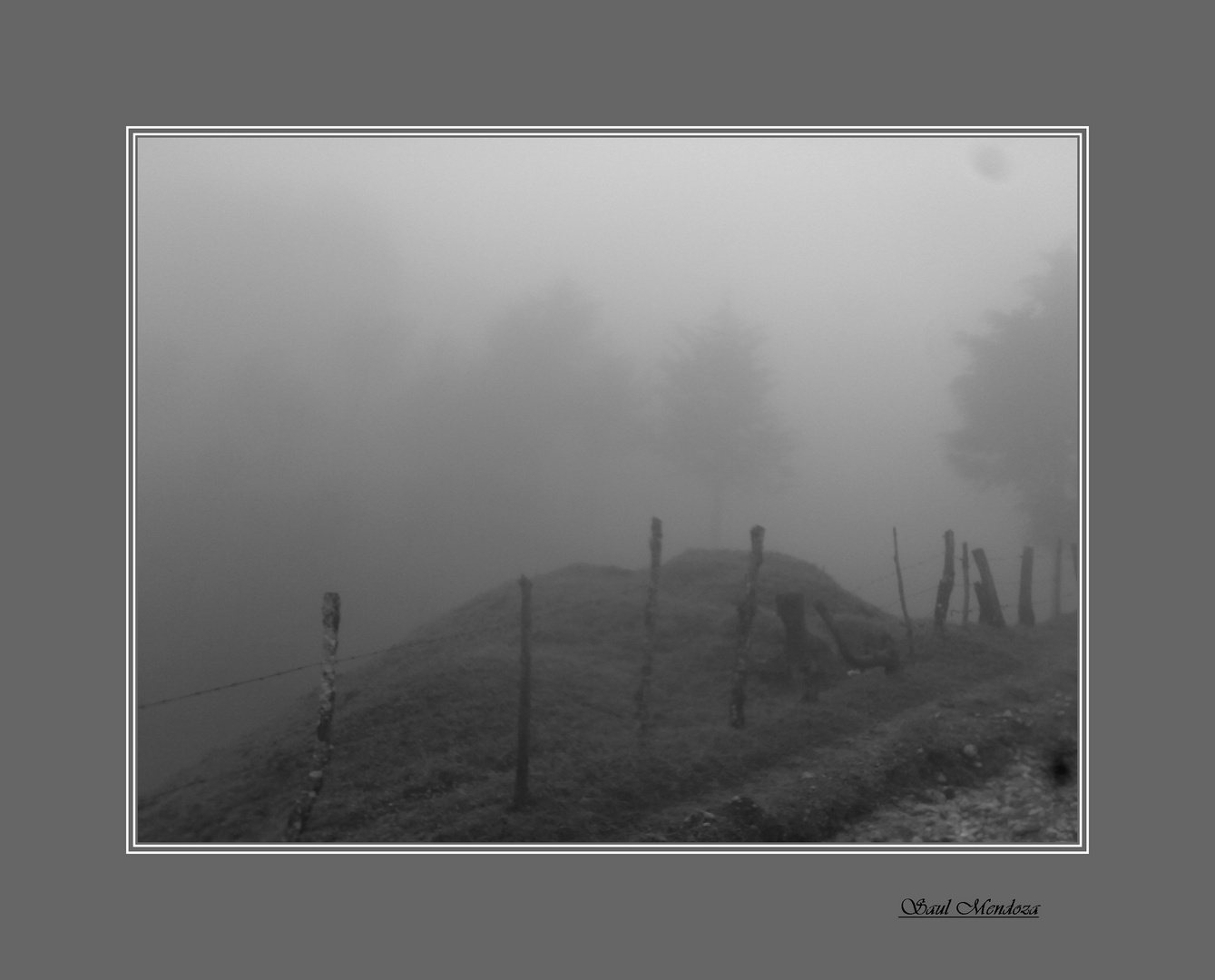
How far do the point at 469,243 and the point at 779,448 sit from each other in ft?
14.1

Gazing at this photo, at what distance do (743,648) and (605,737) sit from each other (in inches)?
68.5

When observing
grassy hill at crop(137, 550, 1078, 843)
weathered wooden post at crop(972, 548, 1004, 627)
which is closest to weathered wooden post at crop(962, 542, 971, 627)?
weathered wooden post at crop(972, 548, 1004, 627)

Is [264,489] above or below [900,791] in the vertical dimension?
above

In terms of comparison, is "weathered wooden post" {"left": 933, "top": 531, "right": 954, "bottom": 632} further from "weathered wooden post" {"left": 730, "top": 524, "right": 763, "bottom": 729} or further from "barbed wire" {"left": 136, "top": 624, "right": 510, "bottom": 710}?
"barbed wire" {"left": 136, "top": 624, "right": 510, "bottom": 710}

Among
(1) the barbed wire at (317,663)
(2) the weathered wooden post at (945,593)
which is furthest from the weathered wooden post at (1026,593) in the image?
(1) the barbed wire at (317,663)

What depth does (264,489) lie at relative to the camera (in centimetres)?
831

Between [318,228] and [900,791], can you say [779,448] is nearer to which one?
[900,791]

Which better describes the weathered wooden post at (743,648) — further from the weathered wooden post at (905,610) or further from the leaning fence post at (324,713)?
the leaning fence post at (324,713)

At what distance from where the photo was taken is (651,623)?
8.12 metres

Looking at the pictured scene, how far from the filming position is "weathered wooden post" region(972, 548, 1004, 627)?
1105 centimetres

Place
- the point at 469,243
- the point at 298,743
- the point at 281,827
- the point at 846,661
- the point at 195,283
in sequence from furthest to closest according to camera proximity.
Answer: the point at 846,661 → the point at 469,243 → the point at 195,283 → the point at 298,743 → the point at 281,827

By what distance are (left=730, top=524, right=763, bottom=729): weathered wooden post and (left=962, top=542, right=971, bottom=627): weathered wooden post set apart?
12.0 feet

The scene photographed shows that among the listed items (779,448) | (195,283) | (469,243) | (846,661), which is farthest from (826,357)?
(195,283)

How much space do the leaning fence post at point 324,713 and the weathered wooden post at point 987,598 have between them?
28.8ft
